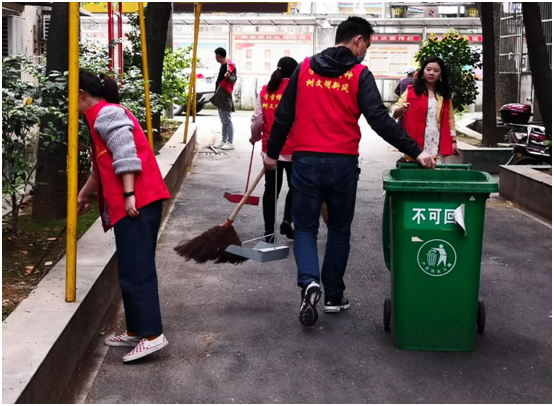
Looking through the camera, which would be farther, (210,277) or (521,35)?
A: (521,35)

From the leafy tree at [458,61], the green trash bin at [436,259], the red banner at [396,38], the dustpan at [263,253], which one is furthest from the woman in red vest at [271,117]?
the red banner at [396,38]

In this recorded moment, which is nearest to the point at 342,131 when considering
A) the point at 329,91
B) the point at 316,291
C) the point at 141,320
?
the point at 329,91

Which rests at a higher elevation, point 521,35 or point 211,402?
point 521,35

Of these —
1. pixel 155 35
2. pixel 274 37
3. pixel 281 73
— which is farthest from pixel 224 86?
pixel 274 37

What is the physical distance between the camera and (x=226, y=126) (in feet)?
53.9

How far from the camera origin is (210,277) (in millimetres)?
7051

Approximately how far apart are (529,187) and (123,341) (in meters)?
6.53

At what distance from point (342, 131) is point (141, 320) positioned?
1.71m

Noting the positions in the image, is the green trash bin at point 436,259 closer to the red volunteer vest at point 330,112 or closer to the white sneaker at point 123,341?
the red volunteer vest at point 330,112

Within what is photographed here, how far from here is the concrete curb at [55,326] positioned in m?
3.92

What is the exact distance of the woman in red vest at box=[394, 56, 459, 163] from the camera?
306 inches

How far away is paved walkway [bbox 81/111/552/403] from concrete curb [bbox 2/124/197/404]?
252mm

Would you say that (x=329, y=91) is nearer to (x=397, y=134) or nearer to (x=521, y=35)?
(x=397, y=134)

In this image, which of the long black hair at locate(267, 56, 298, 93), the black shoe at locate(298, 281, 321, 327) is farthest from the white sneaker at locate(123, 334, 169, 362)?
the long black hair at locate(267, 56, 298, 93)
